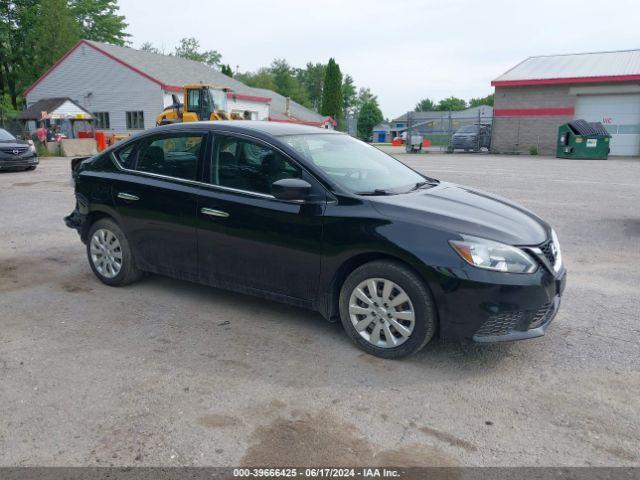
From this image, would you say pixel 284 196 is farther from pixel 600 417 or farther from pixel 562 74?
pixel 562 74

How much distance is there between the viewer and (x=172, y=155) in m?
4.91

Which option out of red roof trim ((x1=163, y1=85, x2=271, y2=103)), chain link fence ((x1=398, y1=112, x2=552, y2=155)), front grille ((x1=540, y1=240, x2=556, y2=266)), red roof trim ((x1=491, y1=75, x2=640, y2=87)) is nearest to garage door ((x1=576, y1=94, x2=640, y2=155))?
red roof trim ((x1=491, y1=75, x2=640, y2=87))

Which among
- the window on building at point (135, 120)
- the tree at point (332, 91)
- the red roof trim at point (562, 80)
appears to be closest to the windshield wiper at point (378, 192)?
the red roof trim at point (562, 80)

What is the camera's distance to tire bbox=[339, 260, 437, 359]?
3.64 metres

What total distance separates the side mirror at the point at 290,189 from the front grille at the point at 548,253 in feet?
5.56

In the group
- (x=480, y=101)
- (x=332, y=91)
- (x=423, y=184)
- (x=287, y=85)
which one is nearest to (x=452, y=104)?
(x=480, y=101)

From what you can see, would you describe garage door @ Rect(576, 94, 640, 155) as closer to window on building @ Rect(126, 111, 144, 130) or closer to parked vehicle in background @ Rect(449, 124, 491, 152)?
parked vehicle in background @ Rect(449, 124, 491, 152)

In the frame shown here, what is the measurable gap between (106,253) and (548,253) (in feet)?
13.1

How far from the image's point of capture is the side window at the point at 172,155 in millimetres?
4746

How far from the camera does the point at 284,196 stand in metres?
3.96

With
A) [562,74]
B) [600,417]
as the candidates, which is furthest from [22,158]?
[562,74]

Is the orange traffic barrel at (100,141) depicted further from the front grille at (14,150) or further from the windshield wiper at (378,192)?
the windshield wiper at (378,192)

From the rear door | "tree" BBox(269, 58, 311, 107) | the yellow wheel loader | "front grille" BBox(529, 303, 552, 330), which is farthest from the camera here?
"tree" BBox(269, 58, 311, 107)

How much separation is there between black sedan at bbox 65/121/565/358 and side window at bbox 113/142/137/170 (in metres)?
0.01
